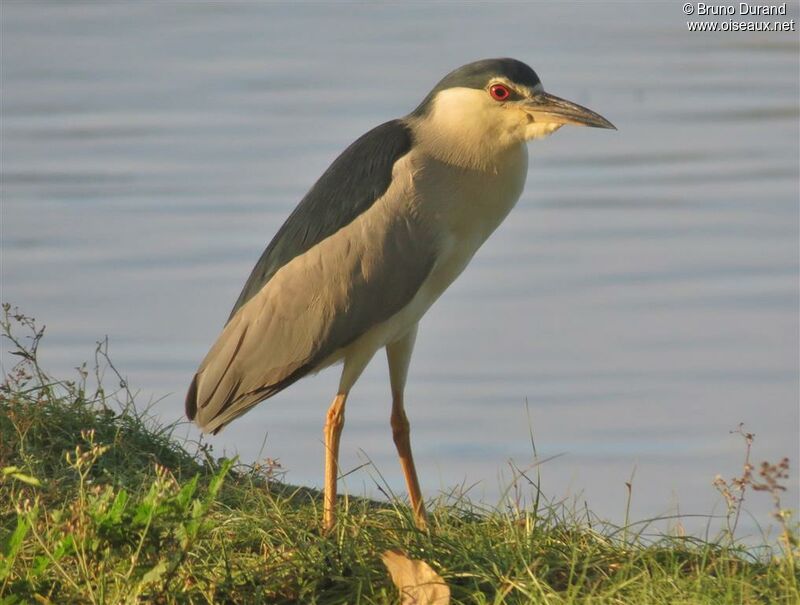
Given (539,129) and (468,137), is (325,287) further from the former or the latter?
(539,129)

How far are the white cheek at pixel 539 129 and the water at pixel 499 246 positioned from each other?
1.88 metres

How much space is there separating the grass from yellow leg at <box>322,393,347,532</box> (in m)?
0.08

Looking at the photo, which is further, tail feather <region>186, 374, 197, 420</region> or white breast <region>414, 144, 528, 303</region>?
tail feather <region>186, 374, 197, 420</region>

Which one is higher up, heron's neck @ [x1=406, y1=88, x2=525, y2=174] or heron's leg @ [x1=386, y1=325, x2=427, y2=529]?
heron's neck @ [x1=406, y1=88, x2=525, y2=174]

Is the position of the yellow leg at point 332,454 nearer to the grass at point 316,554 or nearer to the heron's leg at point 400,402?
the grass at point 316,554

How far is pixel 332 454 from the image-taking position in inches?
225

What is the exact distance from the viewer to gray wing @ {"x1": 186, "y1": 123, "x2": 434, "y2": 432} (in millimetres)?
5715

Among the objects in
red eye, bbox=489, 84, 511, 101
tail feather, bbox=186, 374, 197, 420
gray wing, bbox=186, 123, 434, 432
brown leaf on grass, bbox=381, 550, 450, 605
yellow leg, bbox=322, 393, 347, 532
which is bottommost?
brown leaf on grass, bbox=381, 550, 450, 605

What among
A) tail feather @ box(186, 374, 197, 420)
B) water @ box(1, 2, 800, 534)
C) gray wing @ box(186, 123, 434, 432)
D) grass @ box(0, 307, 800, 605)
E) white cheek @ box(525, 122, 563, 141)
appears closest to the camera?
grass @ box(0, 307, 800, 605)

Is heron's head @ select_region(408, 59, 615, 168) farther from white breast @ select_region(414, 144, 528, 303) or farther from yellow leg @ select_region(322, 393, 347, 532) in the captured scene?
yellow leg @ select_region(322, 393, 347, 532)

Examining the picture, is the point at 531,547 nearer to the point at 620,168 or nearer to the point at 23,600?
the point at 23,600

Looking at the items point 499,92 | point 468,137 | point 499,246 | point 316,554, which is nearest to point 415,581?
point 316,554

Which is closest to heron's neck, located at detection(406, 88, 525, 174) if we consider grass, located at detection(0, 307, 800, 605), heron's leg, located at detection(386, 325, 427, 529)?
heron's leg, located at detection(386, 325, 427, 529)

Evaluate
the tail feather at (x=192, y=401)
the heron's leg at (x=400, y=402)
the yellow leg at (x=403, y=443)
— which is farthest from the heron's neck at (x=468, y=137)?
the tail feather at (x=192, y=401)
